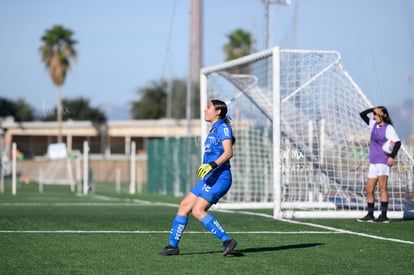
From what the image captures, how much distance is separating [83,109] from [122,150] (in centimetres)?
2355

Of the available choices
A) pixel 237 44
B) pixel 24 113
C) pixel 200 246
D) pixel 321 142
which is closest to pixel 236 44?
pixel 237 44

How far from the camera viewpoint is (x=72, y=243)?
37.8 ft

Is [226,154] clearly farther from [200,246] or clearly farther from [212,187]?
[200,246]

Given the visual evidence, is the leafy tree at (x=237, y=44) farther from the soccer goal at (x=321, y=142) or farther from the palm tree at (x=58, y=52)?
the soccer goal at (x=321, y=142)

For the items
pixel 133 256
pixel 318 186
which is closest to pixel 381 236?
pixel 133 256

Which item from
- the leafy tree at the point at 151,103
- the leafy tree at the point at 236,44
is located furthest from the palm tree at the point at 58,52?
the leafy tree at the point at 151,103

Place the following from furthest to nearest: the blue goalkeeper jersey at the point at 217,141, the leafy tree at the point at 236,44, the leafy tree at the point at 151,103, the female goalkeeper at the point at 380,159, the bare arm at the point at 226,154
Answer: the leafy tree at the point at 151,103, the leafy tree at the point at 236,44, the female goalkeeper at the point at 380,159, the blue goalkeeper jersey at the point at 217,141, the bare arm at the point at 226,154

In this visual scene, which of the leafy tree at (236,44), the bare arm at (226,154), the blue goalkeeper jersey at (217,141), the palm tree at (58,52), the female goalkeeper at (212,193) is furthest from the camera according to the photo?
the leafy tree at (236,44)

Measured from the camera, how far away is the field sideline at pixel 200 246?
30.5ft

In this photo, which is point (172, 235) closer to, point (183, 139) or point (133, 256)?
point (133, 256)

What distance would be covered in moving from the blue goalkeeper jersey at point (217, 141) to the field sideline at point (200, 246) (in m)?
1.16

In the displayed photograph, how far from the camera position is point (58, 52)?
45125 millimetres

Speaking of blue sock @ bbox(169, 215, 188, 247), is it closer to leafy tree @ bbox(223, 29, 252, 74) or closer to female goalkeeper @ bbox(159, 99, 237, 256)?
female goalkeeper @ bbox(159, 99, 237, 256)

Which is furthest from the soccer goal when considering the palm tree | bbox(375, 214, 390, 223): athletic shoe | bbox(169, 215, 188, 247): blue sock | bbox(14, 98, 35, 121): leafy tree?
bbox(14, 98, 35, 121): leafy tree
